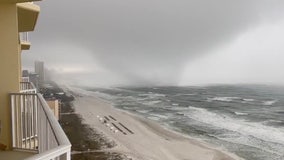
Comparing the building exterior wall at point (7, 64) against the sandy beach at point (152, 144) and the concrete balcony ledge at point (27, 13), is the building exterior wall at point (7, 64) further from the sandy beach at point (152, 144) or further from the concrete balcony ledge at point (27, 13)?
the sandy beach at point (152, 144)

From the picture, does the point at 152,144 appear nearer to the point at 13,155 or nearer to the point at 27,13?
the point at 27,13

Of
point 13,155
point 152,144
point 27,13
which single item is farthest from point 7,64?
point 152,144

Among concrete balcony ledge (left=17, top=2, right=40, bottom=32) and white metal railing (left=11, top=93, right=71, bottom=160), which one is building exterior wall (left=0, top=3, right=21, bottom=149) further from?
concrete balcony ledge (left=17, top=2, right=40, bottom=32)

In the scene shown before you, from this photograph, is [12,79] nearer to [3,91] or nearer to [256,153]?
[3,91]

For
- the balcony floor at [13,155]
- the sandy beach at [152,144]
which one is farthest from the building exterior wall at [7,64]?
the sandy beach at [152,144]

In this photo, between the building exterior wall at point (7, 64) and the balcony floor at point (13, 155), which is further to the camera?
the building exterior wall at point (7, 64)
